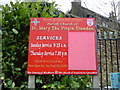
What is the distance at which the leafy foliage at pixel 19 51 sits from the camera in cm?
286

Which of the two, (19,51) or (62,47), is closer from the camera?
(62,47)

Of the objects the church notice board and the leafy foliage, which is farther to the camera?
the leafy foliage

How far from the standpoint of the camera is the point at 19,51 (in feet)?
9.97

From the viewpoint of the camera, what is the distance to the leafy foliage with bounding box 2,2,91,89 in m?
2.86

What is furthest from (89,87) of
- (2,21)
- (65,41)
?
(2,21)

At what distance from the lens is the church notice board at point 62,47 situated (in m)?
2.67

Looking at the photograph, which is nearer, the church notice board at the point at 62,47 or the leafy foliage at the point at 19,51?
the church notice board at the point at 62,47

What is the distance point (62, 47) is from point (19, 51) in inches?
35.1

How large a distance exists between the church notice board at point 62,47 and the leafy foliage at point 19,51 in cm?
28

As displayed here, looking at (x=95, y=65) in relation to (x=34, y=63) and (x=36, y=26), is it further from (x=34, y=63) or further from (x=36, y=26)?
(x=36, y=26)

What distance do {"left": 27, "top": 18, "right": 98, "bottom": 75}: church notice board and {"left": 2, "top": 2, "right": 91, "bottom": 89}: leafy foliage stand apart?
28 cm

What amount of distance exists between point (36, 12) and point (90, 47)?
1.31 metres

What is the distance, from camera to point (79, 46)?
9.04 feet

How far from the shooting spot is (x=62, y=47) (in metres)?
2.76
